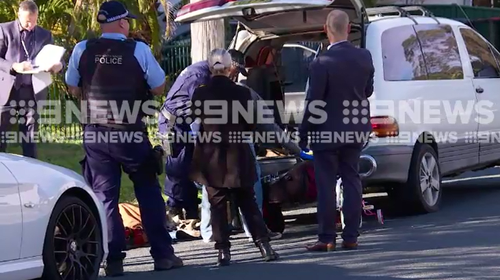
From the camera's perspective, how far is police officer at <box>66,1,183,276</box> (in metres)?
7.31

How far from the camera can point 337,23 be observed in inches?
316

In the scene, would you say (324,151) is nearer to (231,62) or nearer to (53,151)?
(231,62)

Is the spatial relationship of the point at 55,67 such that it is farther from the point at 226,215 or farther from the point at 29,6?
the point at 226,215

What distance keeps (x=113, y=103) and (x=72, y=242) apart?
1154 millimetres

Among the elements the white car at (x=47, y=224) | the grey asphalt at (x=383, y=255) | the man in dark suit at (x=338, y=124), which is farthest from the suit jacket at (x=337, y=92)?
the white car at (x=47, y=224)

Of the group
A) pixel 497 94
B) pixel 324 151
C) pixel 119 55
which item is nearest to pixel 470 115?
pixel 497 94

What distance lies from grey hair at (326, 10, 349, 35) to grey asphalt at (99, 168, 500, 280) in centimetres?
176

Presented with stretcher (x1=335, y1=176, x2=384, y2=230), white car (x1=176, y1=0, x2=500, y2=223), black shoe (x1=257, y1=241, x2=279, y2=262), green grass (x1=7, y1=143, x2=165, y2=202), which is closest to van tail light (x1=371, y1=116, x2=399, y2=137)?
white car (x1=176, y1=0, x2=500, y2=223)

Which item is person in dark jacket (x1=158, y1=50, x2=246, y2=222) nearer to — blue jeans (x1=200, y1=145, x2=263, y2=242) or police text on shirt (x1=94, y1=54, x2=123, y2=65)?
blue jeans (x1=200, y1=145, x2=263, y2=242)

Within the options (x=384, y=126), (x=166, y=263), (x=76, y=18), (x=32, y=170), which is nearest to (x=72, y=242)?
(x=32, y=170)

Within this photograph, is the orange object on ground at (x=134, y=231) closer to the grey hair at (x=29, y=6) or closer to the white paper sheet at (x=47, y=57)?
the white paper sheet at (x=47, y=57)

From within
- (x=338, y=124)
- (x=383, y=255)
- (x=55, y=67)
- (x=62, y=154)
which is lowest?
(x=383, y=255)

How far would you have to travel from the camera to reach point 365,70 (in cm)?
809

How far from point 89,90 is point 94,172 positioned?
1.97 feet
